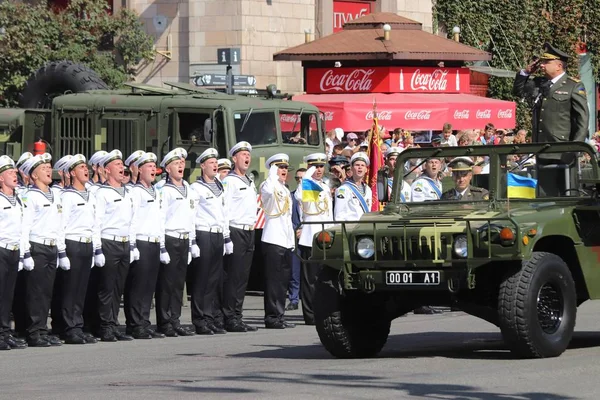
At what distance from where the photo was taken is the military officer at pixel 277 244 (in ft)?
56.4

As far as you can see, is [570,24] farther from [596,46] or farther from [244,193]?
[244,193]

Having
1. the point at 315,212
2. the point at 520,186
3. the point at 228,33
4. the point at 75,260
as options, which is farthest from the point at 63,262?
the point at 228,33

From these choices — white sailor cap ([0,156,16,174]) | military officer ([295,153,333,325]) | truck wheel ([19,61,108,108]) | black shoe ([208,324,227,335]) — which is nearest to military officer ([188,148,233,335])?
black shoe ([208,324,227,335])

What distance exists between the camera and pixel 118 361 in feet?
44.3

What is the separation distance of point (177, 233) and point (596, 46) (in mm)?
29922

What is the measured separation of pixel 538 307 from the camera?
490 inches

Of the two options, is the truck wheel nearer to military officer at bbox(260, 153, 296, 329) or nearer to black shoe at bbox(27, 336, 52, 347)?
military officer at bbox(260, 153, 296, 329)

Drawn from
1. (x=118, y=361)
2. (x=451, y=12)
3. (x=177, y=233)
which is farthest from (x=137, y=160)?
(x=451, y=12)

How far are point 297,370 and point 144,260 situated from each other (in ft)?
14.0

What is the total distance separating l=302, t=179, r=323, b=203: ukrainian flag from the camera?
58.9 ft

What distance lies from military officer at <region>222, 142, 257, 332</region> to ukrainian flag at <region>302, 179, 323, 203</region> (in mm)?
1059

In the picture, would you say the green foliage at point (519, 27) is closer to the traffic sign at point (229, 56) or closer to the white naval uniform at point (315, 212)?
the traffic sign at point (229, 56)

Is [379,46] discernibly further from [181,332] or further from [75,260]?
[75,260]

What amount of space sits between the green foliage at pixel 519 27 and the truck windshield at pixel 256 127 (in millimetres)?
18091
